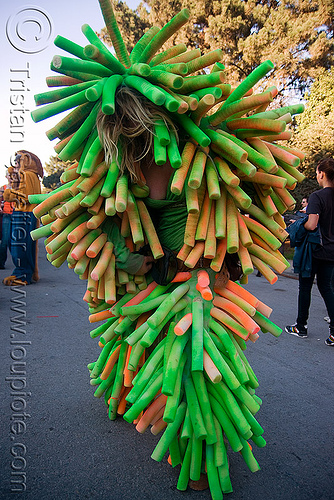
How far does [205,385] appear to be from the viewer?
1.76 m

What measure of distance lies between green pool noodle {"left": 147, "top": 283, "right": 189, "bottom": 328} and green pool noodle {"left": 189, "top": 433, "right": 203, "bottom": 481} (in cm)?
54

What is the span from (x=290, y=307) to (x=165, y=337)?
4333mm

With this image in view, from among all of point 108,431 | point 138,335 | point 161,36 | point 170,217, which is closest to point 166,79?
point 161,36

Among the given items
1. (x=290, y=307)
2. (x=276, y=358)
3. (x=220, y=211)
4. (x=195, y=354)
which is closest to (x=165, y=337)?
(x=195, y=354)

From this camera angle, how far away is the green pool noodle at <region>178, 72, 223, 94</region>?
1.62 meters

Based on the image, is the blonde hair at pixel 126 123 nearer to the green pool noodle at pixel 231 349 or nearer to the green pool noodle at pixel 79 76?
the green pool noodle at pixel 79 76

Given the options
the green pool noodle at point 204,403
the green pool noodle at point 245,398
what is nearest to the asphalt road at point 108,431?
the green pool noodle at point 204,403

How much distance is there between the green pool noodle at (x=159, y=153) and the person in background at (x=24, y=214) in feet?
15.0

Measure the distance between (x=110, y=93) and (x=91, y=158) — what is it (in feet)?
0.94

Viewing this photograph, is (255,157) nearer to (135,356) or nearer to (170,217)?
(170,217)

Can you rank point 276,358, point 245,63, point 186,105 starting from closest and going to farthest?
point 186,105 → point 276,358 → point 245,63

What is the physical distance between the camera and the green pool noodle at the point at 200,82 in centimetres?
162

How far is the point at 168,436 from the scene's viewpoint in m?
1.70

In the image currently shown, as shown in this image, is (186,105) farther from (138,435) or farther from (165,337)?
(138,435)
